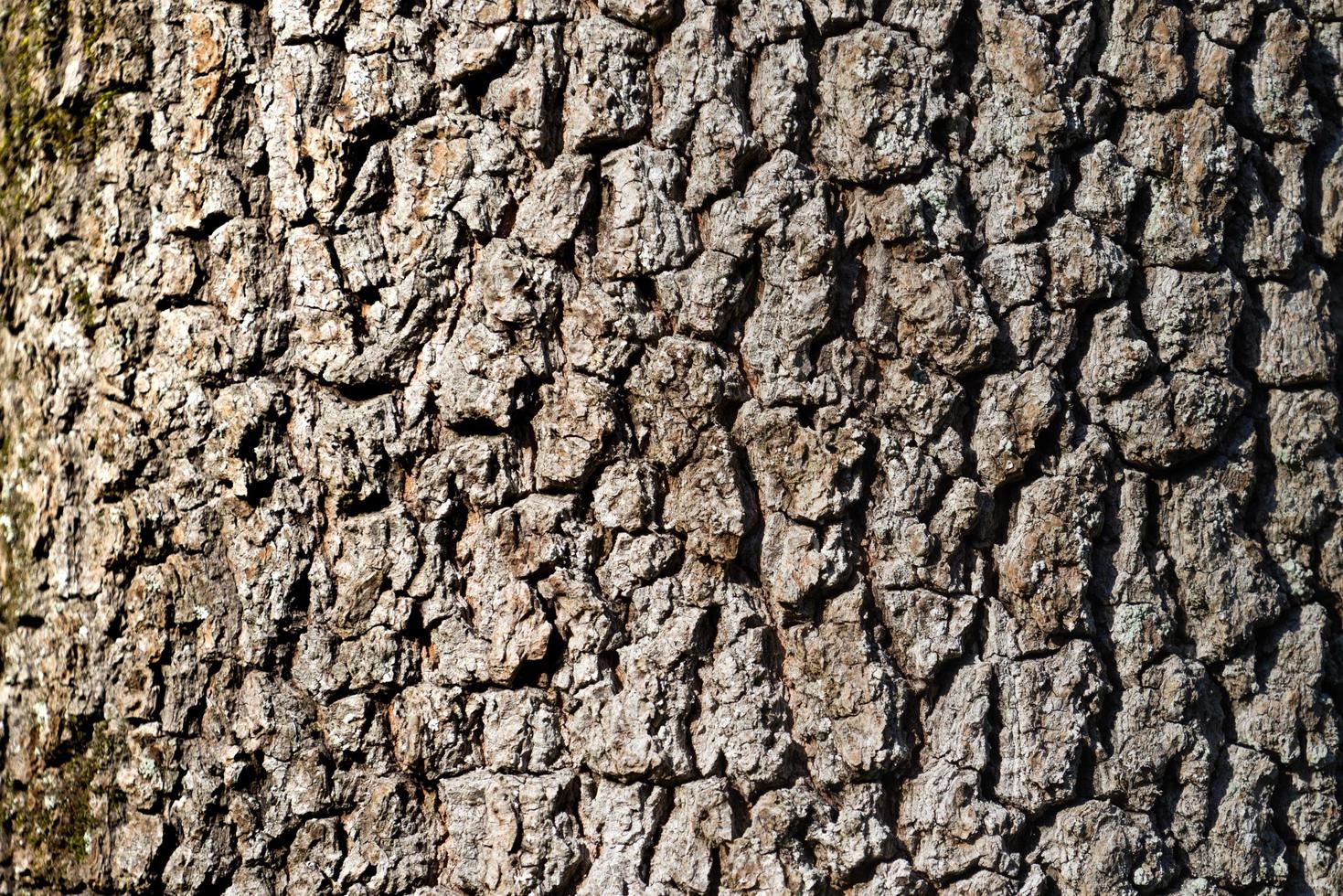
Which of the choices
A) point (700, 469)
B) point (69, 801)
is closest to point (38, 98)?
point (69, 801)

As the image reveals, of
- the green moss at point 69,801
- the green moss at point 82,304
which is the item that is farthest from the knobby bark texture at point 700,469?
the green moss at point 82,304

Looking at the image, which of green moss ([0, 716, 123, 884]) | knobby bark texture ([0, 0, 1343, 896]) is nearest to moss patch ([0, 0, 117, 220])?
knobby bark texture ([0, 0, 1343, 896])

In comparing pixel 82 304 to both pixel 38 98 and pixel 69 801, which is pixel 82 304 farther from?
pixel 69 801

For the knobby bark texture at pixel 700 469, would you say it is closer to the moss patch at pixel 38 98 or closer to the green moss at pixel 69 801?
the green moss at pixel 69 801

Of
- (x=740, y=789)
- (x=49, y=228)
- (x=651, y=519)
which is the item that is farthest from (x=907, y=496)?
(x=49, y=228)

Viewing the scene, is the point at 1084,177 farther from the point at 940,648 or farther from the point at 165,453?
the point at 165,453

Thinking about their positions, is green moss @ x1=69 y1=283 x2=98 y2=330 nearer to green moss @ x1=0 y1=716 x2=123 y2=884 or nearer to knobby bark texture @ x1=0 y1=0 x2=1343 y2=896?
knobby bark texture @ x1=0 y1=0 x2=1343 y2=896
